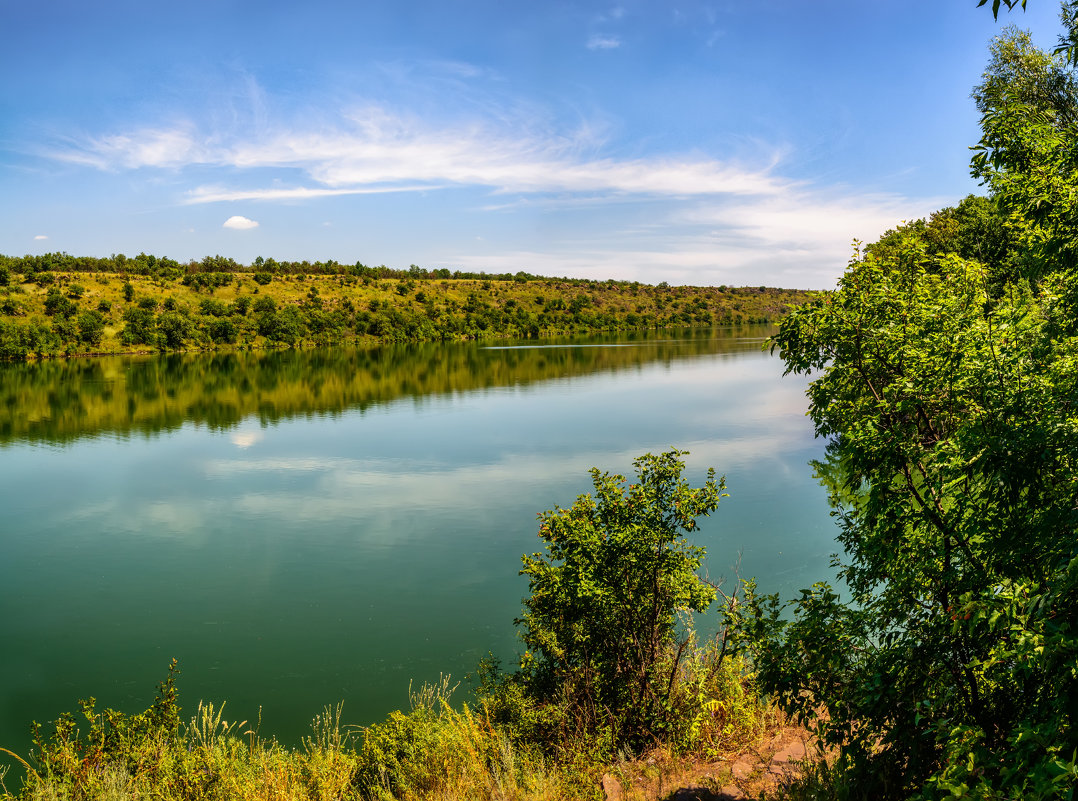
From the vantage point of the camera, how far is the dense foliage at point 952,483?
400 centimetres

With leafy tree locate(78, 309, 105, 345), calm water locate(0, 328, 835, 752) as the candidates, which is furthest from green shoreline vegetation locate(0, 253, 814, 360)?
calm water locate(0, 328, 835, 752)

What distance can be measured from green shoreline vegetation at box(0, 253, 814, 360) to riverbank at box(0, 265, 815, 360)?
0.14 metres

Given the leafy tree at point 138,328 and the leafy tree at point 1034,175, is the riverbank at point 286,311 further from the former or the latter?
the leafy tree at point 1034,175

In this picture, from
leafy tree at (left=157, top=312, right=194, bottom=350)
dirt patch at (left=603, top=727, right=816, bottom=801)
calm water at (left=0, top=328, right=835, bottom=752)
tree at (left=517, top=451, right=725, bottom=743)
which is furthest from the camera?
leafy tree at (left=157, top=312, right=194, bottom=350)

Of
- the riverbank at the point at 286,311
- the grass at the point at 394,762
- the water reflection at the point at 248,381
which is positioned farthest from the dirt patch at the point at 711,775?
the riverbank at the point at 286,311

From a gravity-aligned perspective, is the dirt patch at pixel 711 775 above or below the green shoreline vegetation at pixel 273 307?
below

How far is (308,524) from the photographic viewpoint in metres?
19.4

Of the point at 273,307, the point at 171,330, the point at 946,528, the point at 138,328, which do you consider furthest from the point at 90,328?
the point at 946,528

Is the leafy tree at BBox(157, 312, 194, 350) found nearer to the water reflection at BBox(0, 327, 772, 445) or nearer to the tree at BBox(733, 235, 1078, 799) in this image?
the water reflection at BBox(0, 327, 772, 445)

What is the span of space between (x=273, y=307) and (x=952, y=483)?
91633 mm

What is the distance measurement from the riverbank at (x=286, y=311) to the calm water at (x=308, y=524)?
27.6 meters

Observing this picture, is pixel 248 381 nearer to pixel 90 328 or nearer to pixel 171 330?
pixel 90 328

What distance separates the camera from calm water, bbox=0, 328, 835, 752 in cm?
1159

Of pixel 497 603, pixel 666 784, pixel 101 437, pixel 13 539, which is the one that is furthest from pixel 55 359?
pixel 666 784
